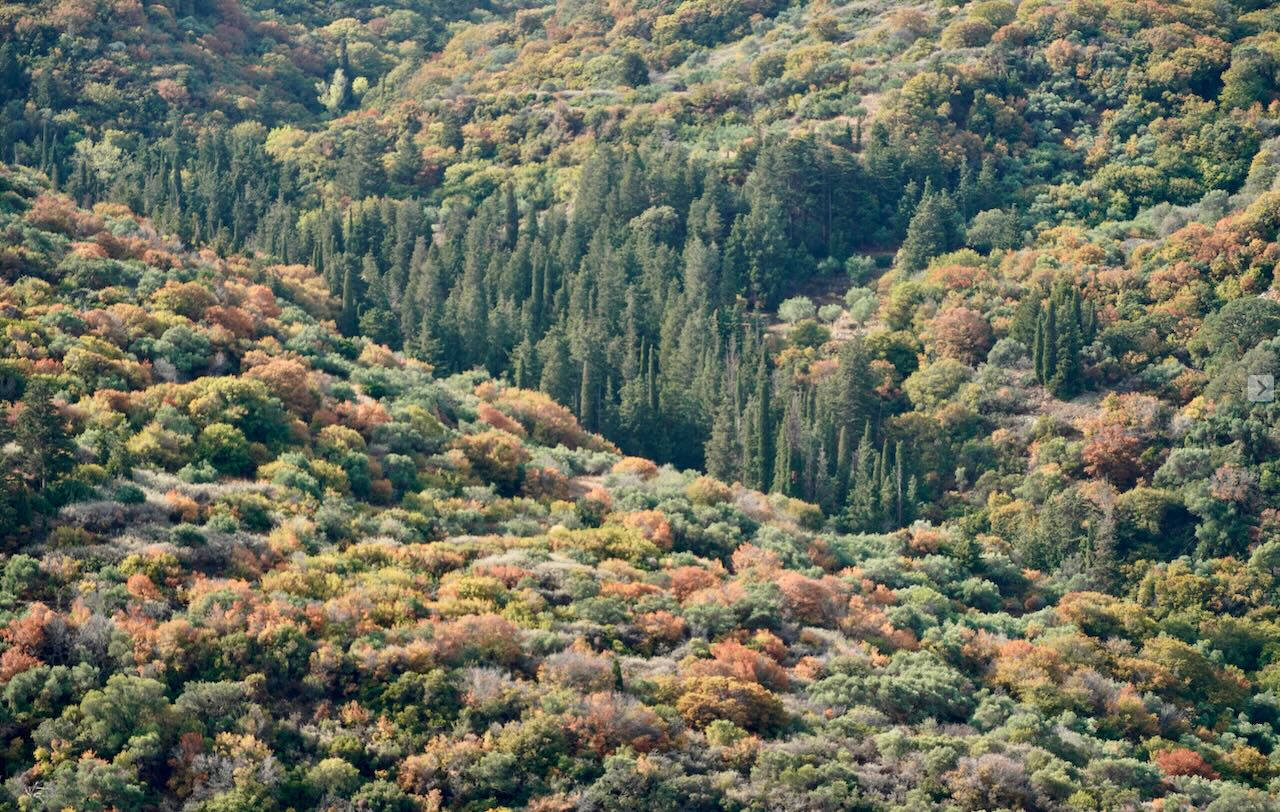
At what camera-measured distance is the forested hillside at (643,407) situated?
157ft

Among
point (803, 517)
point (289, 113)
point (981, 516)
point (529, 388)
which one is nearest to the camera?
point (803, 517)

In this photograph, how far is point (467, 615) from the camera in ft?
172

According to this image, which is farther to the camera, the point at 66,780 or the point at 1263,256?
the point at 1263,256

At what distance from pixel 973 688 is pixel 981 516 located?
31096 millimetres

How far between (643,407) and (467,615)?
43.1 metres

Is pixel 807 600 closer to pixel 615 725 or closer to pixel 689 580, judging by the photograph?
pixel 689 580

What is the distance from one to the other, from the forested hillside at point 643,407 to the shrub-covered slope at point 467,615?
199mm

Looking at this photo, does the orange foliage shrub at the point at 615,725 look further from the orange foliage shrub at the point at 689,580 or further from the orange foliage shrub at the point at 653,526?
the orange foliage shrub at the point at 653,526

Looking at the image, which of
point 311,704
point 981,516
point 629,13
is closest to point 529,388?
point 981,516

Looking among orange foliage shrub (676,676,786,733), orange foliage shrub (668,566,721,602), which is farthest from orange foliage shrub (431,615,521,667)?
orange foliage shrub (668,566,721,602)

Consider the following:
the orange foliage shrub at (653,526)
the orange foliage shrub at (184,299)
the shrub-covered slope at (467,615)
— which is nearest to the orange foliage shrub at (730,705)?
the shrub-covered slope at (467,615)

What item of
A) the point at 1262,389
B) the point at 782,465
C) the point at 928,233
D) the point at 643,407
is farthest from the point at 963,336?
the point at 643,407

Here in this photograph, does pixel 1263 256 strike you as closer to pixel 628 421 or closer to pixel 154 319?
pixel 628 421

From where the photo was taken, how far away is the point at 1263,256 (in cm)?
10206
